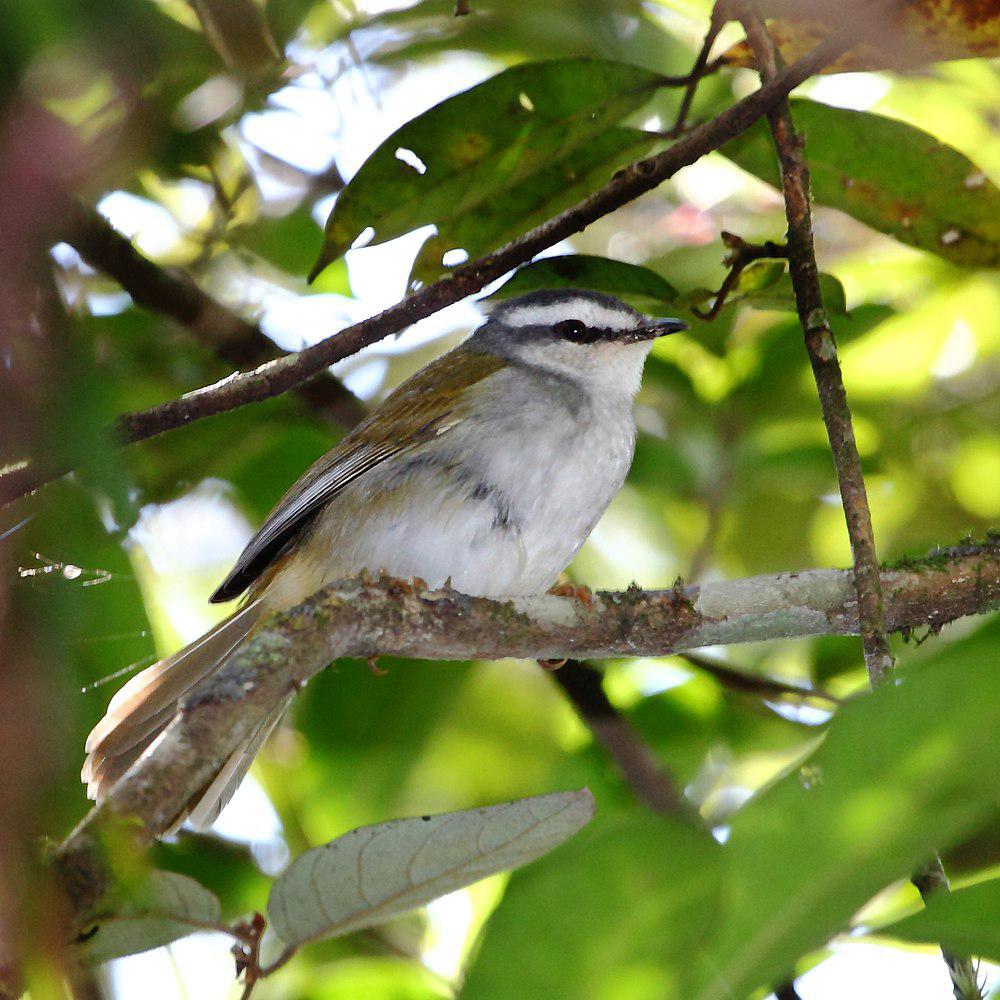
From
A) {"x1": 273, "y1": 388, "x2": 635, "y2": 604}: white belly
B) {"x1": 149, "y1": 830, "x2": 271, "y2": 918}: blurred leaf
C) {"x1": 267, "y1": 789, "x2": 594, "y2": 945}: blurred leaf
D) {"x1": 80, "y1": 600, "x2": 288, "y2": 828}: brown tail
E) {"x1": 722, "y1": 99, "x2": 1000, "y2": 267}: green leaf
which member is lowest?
{"x1": 267, "y1": 789, "x2": 594, "y2": 945}: blurred leaf

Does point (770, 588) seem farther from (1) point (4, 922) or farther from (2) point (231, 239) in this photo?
(2) point (231, 239)

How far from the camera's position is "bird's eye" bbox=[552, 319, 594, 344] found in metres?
4.35

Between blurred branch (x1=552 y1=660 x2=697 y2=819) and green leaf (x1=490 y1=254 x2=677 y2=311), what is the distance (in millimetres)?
1105

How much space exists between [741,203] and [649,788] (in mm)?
3044

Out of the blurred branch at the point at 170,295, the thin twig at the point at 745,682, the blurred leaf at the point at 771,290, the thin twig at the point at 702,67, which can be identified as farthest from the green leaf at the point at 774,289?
the blurred branch at the point at 170,295

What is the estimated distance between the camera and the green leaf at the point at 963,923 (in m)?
1.32

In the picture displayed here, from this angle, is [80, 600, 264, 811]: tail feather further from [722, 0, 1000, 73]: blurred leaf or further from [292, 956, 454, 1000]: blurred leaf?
[722, 0, 1000, 73]: blurred leaf

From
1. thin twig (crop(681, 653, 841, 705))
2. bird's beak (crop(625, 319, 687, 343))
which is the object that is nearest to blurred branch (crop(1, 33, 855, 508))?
bird's beak (crop(625, 319, 687, 343))

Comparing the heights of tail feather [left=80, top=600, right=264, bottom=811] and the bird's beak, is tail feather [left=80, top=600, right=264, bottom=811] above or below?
below

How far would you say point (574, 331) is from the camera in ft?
14.4

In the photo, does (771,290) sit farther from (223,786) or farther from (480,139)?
(223,786)

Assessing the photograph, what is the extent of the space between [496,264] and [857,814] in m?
1.95

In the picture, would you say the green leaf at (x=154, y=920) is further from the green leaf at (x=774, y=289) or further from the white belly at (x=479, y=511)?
the green leaf at (x=774, y=289)

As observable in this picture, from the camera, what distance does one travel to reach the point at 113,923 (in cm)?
179
